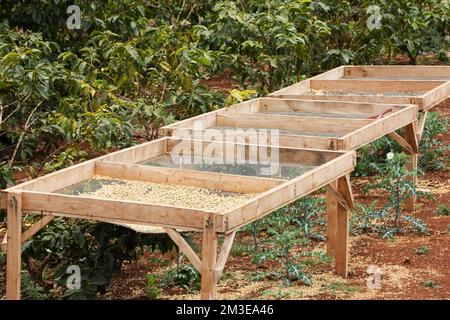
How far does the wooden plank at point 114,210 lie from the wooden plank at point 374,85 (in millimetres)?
4830

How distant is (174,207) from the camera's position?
5434 millimetres

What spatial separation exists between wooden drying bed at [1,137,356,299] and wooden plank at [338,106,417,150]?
0.26m

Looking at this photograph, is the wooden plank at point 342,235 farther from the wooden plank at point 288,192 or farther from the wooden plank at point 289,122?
the wooden plank at point 289,122

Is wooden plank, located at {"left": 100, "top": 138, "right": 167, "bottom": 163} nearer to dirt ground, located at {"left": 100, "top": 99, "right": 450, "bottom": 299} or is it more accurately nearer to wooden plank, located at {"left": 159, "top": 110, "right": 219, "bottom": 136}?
wooden plank, located at {"left": 159, "top": 110, "right": 219, "bottom": 136}

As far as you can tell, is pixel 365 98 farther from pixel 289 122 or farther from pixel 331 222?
pixel 331 222

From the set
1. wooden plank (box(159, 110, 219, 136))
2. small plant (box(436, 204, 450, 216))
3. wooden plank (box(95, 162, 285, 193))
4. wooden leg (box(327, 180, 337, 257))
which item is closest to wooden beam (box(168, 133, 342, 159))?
wooden plank (box(159, 110, 219, 136))

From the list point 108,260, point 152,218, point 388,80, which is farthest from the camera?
point 388,80

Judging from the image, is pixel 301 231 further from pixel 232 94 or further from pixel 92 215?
pixel 92 215

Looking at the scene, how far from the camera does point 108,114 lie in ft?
24.4

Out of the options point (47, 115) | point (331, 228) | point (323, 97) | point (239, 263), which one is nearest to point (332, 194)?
point (331, 228)

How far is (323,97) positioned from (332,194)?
5.43 feet

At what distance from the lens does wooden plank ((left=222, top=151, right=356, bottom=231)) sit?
550cm

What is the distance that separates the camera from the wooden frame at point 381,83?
29.8 ft

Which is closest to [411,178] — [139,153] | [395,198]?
[395,198]
